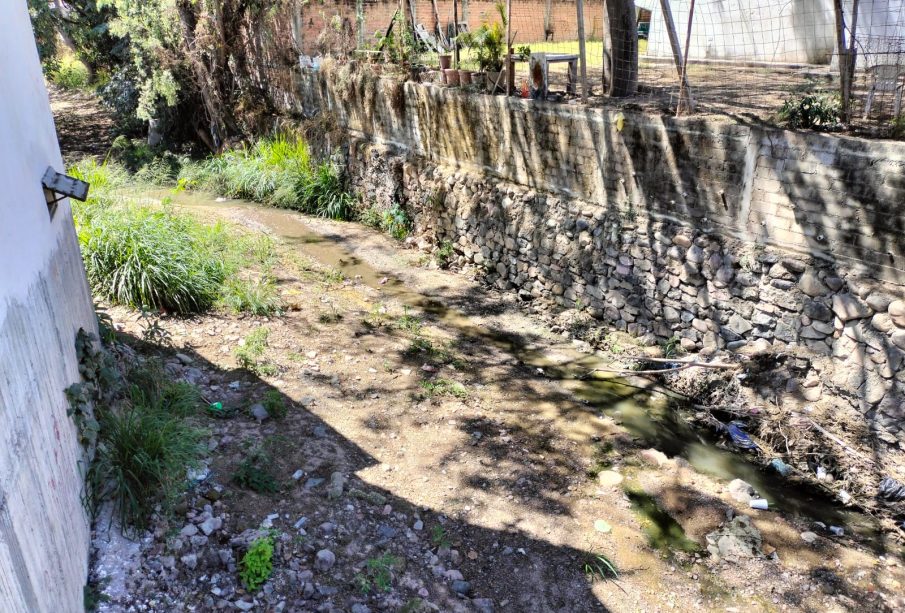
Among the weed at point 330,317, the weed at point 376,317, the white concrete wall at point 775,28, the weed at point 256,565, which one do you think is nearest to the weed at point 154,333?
the weed at point 330,317

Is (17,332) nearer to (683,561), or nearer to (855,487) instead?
(683,561)

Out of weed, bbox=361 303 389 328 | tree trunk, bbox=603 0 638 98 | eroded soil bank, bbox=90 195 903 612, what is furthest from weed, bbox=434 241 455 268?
tree trunk, bbox=603 0 638 98

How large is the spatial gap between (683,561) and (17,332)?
3.88 m

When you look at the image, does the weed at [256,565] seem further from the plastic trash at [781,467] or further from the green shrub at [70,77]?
the green shrub at [70,77]

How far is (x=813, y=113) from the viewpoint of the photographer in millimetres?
5121

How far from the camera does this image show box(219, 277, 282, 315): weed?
6637mm

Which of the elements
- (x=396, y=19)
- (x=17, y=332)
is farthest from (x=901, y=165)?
(x=396, y=19)

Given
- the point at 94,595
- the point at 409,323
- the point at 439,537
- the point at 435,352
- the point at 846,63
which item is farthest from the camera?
the point at 409,323

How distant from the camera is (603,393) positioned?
5.96m

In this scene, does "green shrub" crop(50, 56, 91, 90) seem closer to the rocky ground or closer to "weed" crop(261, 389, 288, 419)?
the rocky ground

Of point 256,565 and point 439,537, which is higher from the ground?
point 256,565

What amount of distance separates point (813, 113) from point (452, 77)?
4.78 meters

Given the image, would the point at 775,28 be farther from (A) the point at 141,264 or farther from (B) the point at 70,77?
(B) the point at 70,77

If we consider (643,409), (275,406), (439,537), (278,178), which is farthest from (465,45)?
(439,537)
